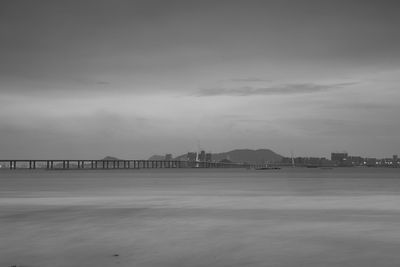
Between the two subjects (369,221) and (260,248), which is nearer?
(260,248)

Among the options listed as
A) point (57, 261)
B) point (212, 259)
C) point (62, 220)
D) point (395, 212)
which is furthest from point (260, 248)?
point (395, 212)

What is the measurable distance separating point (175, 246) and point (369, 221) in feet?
34.7

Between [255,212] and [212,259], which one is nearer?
[212,259]

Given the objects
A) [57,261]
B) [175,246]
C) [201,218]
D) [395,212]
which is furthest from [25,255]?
[395,212]

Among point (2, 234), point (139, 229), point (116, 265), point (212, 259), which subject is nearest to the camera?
point (116, 265)

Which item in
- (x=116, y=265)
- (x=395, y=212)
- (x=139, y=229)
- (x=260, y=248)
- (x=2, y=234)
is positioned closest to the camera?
(x=116, y=265)

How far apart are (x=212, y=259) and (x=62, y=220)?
12.0m

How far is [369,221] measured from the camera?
2297cm

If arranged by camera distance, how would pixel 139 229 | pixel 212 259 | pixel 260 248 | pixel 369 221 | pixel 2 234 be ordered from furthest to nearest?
pixel 369 221 < pixel 139 229 < pixel 2 234 < pixel 260 248 < pixel 212 259

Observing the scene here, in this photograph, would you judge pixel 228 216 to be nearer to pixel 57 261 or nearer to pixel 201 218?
pixel 201 218

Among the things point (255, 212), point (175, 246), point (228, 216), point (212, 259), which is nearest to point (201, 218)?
point (228, 216)

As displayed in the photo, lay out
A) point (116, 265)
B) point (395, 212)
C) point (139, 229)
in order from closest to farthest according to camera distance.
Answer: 1. point (116, 265)
2. point (139, 229)
3. point (395, 212)

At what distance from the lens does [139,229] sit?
2020cm

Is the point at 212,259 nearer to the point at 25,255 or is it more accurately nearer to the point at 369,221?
the point at 25,255
